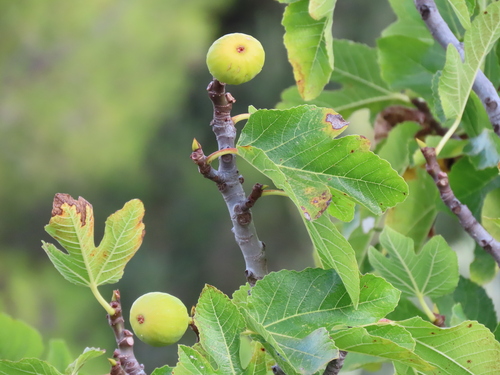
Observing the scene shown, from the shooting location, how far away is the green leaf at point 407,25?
84 cm

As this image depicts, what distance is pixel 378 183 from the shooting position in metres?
0.46

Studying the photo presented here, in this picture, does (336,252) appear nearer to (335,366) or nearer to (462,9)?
(335,366)

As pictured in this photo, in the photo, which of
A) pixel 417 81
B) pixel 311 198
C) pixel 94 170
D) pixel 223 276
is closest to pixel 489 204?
pixel 417 81

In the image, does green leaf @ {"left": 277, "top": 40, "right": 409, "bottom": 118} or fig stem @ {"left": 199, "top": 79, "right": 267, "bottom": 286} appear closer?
fig stem @ {"left": 199, "top": 79, "right": 267, "bottom": 286}

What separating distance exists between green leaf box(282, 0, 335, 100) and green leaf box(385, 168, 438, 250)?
0.22 meters

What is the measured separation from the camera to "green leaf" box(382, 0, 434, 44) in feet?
2.74

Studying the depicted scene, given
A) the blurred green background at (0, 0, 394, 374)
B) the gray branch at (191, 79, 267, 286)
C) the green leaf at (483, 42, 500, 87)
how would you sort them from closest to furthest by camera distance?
the gray branch at (191, 79, 267, 286)
the green leaf at (483, 42, 500, 87)
the blurred green background at (0, 0, 394, 374)

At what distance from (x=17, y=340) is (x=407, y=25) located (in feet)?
2.14

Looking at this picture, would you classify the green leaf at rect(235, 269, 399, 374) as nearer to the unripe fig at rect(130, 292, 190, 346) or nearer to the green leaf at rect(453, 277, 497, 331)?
the unripe fig at rect(130, 292, 190, 346)

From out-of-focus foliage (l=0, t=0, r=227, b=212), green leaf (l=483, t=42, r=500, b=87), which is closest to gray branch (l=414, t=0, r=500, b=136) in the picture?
green leaf (l=483, t=42, r=500, b=87)

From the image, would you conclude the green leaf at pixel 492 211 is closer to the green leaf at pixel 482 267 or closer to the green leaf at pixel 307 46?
the green leaf at pixel 482 267

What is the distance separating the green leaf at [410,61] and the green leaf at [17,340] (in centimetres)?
56

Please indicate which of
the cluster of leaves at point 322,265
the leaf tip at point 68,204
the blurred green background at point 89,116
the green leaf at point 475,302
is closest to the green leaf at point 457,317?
the cluster of leaves at point 322,265

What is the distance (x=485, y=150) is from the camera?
2.16 ft
